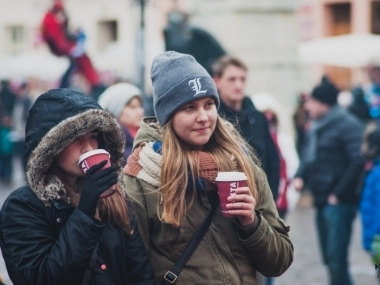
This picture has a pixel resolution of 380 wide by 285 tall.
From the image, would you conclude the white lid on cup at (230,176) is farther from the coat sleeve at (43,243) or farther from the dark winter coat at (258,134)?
the dark winter coat at (258,134)

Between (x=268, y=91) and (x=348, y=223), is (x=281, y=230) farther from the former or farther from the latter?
(x=268, y=91)

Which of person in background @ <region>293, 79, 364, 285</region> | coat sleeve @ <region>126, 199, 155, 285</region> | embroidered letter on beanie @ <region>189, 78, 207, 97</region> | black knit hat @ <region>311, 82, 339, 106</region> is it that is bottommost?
person in background @ <region>293, 79, 364, 285</region>

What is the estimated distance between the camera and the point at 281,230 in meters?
3.94

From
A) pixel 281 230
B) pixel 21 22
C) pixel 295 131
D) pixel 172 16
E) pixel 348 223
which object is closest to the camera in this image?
pixel 281 230

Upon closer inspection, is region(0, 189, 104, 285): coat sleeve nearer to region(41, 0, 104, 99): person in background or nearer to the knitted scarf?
the knitted scarf

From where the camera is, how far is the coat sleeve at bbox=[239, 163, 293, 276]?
3713mm

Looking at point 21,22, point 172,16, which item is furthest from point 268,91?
point 21,22

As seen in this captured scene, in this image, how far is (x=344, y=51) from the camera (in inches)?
947

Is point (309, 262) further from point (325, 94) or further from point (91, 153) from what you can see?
point (91, 153)

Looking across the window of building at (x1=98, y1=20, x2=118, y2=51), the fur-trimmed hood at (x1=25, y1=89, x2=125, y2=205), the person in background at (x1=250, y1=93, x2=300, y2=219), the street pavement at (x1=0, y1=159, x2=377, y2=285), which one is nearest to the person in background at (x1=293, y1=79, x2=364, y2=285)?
the person in background at (x1=250, y1=93, x2=300, y2=219)

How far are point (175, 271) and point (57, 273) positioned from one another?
51 centimetres

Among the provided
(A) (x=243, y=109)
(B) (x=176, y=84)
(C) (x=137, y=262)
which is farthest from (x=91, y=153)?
(A) (x=243, y=109)

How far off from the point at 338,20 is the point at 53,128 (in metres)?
30.4

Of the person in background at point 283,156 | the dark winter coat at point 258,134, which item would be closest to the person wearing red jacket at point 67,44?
the person in background at point 283,156
